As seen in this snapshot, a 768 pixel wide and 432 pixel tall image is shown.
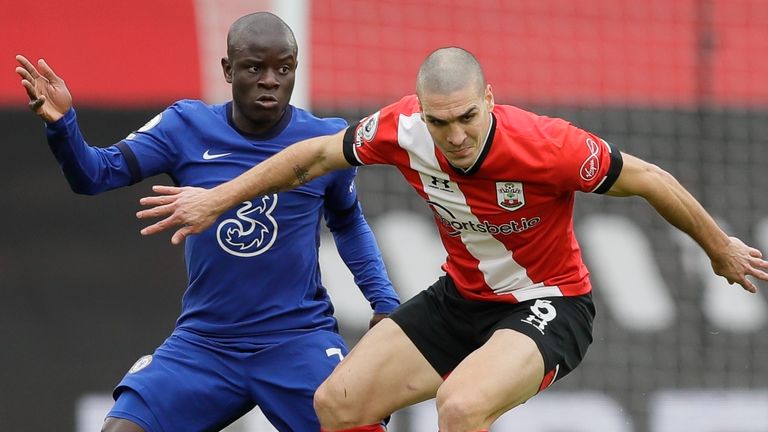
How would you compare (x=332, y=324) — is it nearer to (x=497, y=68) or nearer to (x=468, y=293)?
(x=468, y=293)

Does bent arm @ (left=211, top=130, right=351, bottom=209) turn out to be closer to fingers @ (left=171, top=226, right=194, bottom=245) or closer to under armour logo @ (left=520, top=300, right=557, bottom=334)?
fingers @ (left=171, top=226, right=194, bottom=245)

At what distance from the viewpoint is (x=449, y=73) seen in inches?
189

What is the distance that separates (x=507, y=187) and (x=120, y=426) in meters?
1.73

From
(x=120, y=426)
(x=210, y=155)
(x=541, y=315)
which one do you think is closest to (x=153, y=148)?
(x=210, y=155)

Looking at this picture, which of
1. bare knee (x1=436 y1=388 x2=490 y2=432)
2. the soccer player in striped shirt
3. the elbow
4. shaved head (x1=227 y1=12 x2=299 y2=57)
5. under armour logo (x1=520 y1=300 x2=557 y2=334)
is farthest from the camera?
shaved head (x1=227 y1=12 x2=299 y2=57)

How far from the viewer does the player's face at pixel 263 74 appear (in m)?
5.32

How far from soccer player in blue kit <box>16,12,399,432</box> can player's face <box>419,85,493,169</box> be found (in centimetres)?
79

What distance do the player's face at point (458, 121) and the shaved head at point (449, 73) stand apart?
19 mm

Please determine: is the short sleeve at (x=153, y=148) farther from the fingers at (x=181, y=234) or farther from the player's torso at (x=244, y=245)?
the fingers at (x=181, y=234)

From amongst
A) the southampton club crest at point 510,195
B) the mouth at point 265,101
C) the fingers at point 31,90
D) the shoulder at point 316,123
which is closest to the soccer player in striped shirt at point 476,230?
the southampton club crest at point 510,195

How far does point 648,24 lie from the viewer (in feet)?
28.0

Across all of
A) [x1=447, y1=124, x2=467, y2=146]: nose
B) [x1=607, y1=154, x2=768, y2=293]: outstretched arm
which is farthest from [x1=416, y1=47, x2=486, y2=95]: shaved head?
[x1=607, y1=154, x2=768, y2=293]: outstretched arm

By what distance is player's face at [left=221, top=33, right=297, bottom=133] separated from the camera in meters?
5.32

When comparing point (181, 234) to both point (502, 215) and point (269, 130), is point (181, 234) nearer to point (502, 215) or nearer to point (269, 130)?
point (269, 130)
